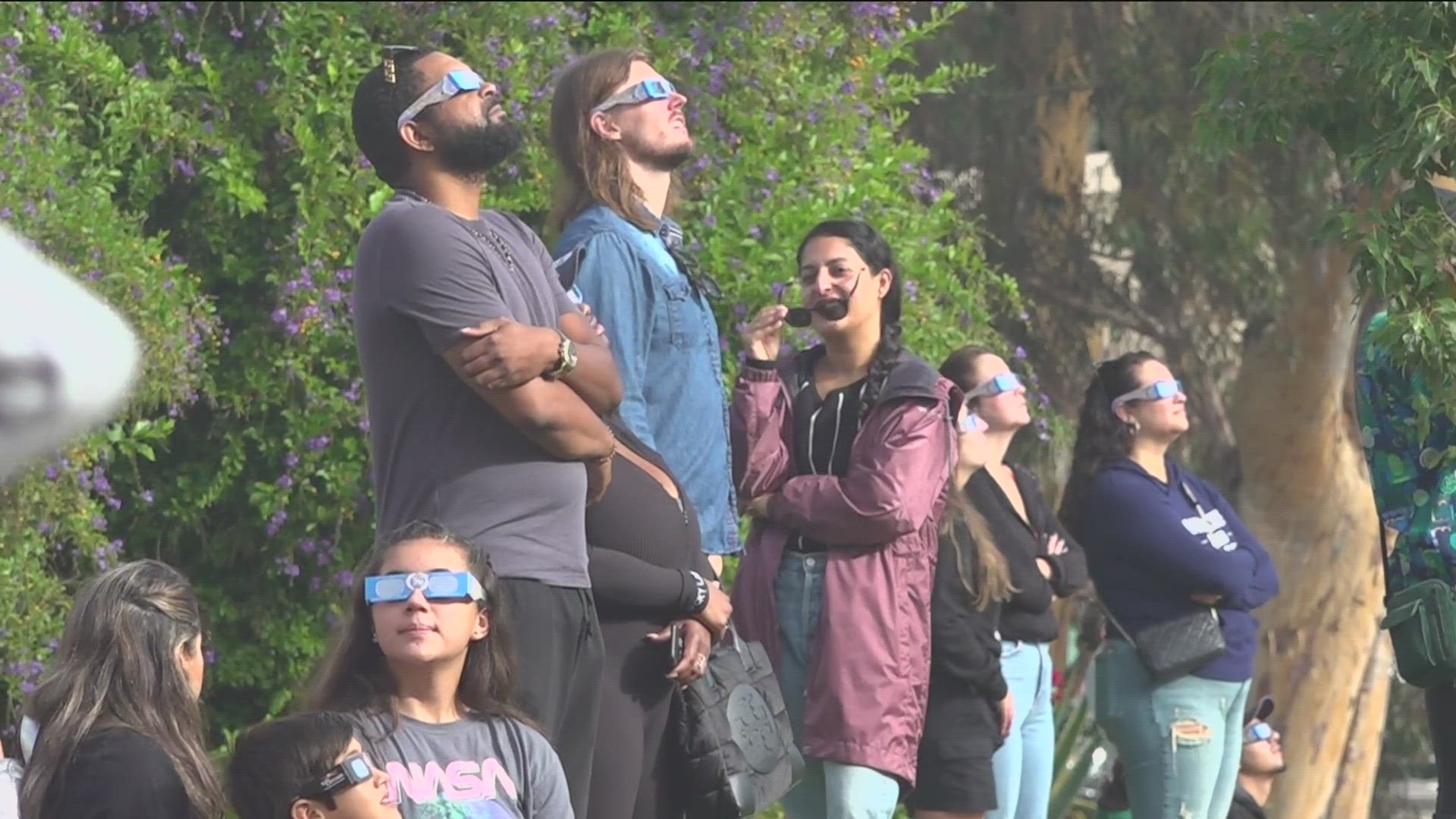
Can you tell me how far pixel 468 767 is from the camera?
4402 mm

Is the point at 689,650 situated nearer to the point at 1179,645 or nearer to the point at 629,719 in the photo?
the point at 629,719

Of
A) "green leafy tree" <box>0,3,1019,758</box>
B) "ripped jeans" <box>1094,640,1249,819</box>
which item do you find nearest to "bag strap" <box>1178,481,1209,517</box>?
"ripped jeans" <box>1094,640,1249,819</box>

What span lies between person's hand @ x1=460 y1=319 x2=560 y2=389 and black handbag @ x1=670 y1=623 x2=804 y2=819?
2.96ft

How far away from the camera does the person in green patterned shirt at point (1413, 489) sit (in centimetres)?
496

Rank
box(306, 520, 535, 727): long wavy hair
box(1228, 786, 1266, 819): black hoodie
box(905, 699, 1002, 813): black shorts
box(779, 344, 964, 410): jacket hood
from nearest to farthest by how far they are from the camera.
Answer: box(306, 520, 535, 727): long wavy hair, box(779, 344, 964, 410): jacket hood, box(905, 699, 1002, 813): black shorts, box(1228, 786, 1266, 819): black hoodie

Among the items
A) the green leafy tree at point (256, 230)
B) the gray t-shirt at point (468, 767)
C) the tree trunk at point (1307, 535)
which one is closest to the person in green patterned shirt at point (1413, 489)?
the gray t-shirt at point (468, 767)

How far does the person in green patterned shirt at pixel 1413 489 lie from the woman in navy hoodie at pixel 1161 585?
73.0 inches

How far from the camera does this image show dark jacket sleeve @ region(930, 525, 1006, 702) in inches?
244

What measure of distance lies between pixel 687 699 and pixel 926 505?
121 centimetres

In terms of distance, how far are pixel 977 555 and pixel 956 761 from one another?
0.57 meters

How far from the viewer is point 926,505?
5934 millimetres

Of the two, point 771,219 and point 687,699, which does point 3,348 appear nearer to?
point 687,699

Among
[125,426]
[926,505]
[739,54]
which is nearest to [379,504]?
[926,505]

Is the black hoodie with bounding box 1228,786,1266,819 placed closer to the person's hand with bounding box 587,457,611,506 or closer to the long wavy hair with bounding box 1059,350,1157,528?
the long wavy hair with bounding box 1059,350,1157,528
